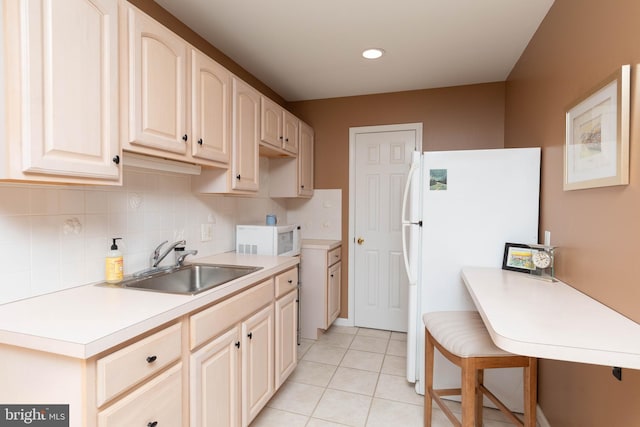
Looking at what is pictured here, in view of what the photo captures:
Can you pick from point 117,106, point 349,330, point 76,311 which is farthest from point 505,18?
point 349,330

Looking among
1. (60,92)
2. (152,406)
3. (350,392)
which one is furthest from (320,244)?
(60,92)

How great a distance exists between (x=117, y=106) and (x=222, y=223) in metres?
1.31

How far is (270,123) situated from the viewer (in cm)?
263

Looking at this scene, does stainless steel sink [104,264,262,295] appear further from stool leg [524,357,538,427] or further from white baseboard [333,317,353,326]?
white baseboard [333,317,353,326]

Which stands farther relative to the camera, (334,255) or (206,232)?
(334,255)

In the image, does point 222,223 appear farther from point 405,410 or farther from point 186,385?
point 405,410

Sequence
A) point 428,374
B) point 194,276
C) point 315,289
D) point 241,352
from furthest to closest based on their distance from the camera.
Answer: point 315,289 → point 194,276 → point 428,374 → point 241,352

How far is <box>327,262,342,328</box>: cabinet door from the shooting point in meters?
3.22

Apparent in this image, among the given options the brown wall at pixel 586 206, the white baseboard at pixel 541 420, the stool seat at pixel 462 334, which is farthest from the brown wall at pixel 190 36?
the white baseboard at pixel 541 420

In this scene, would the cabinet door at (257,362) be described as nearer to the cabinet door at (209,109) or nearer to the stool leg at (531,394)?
the cabinet door at (209,109)

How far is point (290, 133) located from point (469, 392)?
237 cm

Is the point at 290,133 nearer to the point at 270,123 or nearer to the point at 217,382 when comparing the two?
the point at 270,123

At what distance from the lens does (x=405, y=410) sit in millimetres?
2125

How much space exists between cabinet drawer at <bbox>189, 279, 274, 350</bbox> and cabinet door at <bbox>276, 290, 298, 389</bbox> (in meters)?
0.20
